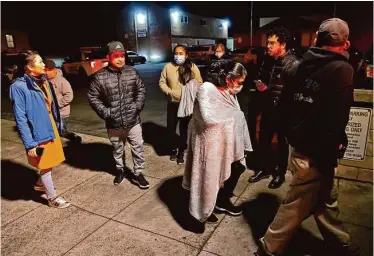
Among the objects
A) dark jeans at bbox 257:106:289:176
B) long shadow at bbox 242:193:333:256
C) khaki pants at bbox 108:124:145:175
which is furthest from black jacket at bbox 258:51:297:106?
khaki pants at bbox 108:124:145:175

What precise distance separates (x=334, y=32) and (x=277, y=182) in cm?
235

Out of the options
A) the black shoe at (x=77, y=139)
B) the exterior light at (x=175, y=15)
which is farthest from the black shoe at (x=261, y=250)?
the exterior light at (x=175, y=15)

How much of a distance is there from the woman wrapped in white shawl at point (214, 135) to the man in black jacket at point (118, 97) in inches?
51.2

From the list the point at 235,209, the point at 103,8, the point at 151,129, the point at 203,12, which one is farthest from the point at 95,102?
the point at 203,12

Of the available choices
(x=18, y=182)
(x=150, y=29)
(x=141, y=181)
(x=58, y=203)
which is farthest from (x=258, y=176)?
(x=150, y=29)

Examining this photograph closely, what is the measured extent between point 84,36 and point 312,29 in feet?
79.4

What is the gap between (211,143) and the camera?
108 inches

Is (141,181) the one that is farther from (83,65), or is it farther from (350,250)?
(83,65)

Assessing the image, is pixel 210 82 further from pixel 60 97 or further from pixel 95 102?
pixel 60 97

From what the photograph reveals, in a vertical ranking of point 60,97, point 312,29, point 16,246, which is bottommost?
point 16,246

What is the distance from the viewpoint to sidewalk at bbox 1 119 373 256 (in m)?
2.90

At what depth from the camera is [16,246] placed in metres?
3.01

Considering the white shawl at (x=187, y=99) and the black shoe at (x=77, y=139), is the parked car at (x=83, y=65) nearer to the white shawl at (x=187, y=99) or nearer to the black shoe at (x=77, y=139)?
the black shoe at (x=77, y=139)

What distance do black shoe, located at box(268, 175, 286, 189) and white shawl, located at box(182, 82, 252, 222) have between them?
1338 millimetres
